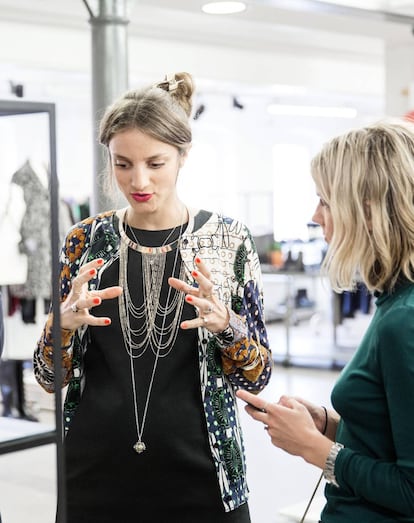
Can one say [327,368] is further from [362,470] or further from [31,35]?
[362,470]

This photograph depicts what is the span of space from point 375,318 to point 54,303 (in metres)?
0.56

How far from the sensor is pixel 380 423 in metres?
1.44

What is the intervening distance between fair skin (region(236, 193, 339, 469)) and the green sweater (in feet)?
0.15

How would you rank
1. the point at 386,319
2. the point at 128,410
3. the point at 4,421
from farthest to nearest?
the point at 128,410
the point at 386,319
the point at 4,421

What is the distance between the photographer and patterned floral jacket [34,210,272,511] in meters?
1.89

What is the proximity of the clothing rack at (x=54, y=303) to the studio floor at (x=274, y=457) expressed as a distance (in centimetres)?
1

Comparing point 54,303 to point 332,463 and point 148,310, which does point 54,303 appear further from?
point 148,310

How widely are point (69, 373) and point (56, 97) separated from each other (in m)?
10.9

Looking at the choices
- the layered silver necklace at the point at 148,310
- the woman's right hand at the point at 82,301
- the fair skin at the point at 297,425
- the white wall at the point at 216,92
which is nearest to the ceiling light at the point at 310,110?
the white wall at the point at 216,92

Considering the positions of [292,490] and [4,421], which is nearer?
[4,421]

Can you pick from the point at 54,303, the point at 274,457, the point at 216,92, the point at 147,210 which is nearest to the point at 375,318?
the point at 54,303

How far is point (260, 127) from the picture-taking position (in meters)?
15.0

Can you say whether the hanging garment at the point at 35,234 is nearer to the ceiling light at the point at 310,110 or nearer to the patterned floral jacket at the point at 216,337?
the patterned floral jacket at the point at 216,337

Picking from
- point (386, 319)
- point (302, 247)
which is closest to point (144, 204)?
point (386, 319)
